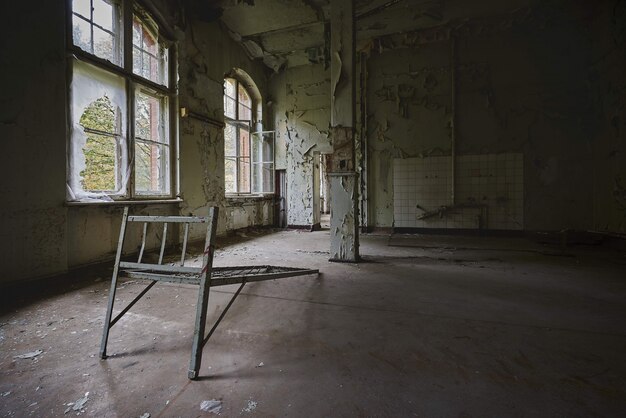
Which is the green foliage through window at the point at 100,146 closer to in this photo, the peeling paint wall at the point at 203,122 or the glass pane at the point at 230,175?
the peeling paint wall at the point at 203,122

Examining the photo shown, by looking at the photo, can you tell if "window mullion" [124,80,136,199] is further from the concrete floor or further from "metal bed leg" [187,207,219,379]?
"metal bed leg" [187,207,219,379]

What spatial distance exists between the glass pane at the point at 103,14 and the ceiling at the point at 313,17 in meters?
1.72

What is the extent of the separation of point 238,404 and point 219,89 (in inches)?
227

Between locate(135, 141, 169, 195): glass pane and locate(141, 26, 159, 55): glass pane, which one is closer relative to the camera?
locate(135, 141, 169, 195): glass pane

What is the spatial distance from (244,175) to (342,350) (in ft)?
19.7

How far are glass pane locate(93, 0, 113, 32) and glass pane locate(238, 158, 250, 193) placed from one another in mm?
3578

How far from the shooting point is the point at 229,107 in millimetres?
6770

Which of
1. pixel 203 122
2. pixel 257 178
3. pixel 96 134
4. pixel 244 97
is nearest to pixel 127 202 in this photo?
pixel 96 134

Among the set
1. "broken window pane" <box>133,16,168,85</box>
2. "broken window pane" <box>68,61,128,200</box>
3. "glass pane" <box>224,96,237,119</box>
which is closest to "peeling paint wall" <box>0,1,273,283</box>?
"broken window pane" <box>68,61,128,200</box>

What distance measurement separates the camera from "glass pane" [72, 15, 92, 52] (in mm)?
3311

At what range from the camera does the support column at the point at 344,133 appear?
3.97m

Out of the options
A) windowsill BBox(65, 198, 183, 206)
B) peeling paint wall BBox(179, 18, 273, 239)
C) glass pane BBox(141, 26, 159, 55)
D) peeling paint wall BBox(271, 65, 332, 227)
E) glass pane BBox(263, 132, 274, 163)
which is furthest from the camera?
glass pane BBox(263, 132, 274, 163)

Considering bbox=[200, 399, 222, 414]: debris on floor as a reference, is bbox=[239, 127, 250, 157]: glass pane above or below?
above

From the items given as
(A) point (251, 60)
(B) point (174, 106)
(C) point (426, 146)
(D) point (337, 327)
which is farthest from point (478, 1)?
(D) point (337, 327)
